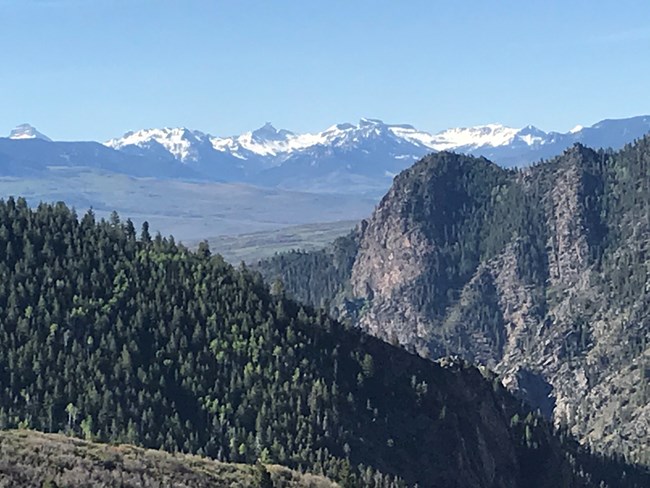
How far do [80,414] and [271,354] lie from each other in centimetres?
3583

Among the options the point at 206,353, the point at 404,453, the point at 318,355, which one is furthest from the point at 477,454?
the point at 206,353

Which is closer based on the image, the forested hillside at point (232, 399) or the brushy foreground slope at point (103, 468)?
the brushy foreground slope at point (103, 468)

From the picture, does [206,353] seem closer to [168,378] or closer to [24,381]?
[168,378]

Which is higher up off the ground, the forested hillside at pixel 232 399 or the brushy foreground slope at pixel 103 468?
the brushy foreground slope at pixel 103 468

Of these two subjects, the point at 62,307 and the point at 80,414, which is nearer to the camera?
the point at 80,414

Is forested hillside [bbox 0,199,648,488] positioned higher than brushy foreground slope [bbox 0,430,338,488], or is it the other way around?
brushy foreground slope [bbox 0,430,338,488]

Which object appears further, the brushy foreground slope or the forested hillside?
the forested hillside

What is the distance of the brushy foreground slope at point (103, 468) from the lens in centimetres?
9788

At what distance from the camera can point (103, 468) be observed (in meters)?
105

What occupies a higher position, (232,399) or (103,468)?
(103,468)

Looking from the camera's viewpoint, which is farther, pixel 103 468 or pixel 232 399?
pixel 232 399

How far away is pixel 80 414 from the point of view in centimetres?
17112

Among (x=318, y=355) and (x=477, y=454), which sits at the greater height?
(x=318, y=355)

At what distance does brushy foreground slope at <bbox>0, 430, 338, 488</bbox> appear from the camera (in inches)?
3853
